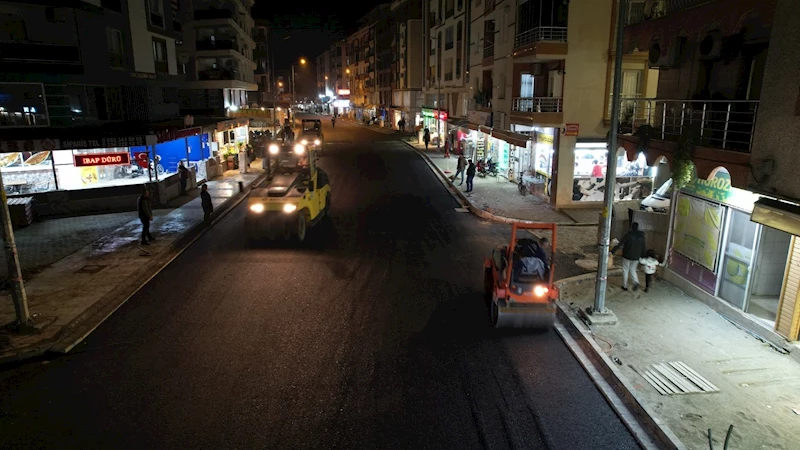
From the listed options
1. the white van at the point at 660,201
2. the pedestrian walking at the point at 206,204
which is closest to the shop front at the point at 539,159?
the white van at the point at 660,201

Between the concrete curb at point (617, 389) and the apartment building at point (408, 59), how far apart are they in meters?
54.7

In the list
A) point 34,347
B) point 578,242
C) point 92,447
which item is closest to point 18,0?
point 34,347

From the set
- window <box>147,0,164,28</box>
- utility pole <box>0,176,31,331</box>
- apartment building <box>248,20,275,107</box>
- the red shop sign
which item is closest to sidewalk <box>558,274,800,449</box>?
utility pole <box>0,176,31,331</box>

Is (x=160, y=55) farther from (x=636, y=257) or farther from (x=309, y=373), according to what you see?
(x=636, y=257)

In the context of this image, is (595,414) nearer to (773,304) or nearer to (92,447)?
(773,304)

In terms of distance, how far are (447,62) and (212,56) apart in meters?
22.4

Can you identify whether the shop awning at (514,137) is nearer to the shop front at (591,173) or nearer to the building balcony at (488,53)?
the shop front at (591,173)

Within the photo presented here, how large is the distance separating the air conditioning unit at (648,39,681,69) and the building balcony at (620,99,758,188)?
3.33ft

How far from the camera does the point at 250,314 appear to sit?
1129cm

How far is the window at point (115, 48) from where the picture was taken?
24484 mm

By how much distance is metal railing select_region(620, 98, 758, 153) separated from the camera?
33.3 ft

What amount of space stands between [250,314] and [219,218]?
407 inches

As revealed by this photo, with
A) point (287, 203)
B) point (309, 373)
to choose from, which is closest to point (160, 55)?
point (287, 203)

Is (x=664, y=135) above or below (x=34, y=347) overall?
above
